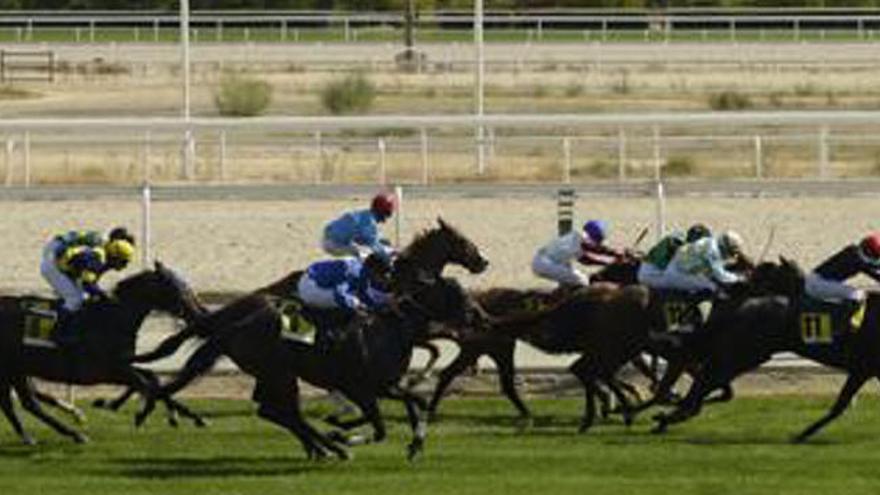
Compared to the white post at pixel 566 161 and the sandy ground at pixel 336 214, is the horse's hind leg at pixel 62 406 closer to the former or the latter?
the sandy ground at pixel 336 214

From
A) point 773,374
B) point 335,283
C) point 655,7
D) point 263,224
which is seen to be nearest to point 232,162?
point 263,224

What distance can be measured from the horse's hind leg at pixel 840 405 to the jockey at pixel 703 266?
103cm

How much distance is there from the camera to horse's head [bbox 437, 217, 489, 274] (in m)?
13.3

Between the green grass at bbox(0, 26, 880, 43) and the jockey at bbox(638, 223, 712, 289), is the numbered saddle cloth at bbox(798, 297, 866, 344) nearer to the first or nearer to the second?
the jockey at bbox(638, 223, 712, 289)

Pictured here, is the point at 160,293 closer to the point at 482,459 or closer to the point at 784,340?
the point at 482,459

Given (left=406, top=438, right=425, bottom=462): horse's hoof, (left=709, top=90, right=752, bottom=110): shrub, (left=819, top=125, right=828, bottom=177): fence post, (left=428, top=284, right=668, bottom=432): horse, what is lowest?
(left=406, top=438, right=425, bottom=462): horse's hoof

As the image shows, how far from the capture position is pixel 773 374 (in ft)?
52.8

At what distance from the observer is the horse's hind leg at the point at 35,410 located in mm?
13297

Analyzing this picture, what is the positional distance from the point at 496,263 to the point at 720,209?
13.6 feet

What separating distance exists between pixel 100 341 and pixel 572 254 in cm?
333

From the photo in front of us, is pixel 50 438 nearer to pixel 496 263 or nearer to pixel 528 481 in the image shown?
pixel 528 481

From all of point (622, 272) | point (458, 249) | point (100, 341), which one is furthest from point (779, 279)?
point (100, 341)

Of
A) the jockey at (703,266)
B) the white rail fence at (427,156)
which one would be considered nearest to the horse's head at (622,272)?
the jockey at (703,266)

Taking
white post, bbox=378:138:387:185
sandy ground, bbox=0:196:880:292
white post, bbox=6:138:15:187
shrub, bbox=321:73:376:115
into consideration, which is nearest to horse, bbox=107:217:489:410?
sandy ground, bbox=0:196:880:292
